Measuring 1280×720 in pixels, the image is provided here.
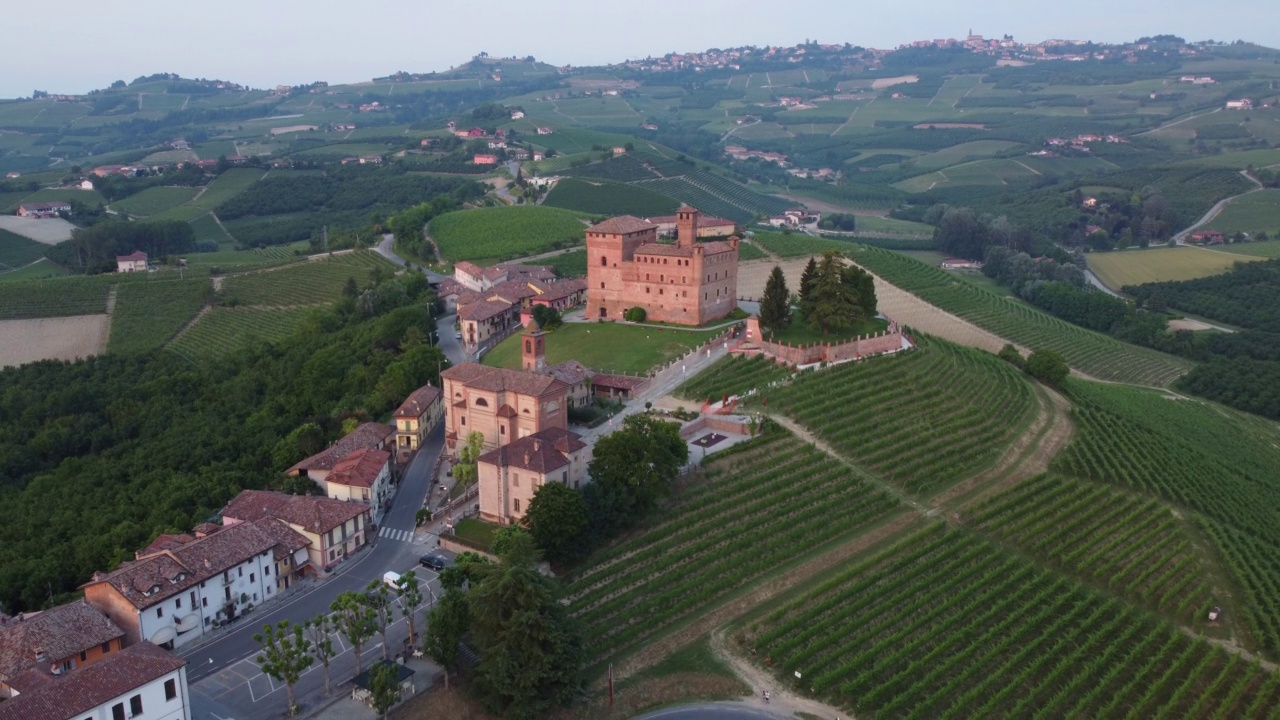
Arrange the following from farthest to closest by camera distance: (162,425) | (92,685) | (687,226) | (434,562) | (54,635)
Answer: (162,425) < (687,226) < (434,562) < (54,635) < (92,685)

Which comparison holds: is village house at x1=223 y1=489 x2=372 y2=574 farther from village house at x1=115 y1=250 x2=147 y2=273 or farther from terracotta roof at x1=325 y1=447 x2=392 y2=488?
village house at x1=115 y1=250 x2=147 y2=273

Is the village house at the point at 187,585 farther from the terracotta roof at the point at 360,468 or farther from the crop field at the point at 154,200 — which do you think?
the crop field at the point at 154,200

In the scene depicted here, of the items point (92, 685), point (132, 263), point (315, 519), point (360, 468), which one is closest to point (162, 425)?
point (360, 468)

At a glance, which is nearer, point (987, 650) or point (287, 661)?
point (287, 661)

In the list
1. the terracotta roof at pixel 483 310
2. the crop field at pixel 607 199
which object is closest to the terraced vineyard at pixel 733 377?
the terracotta roof at pixel 483 310

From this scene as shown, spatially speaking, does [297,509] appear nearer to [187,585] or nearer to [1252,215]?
[187,585]
